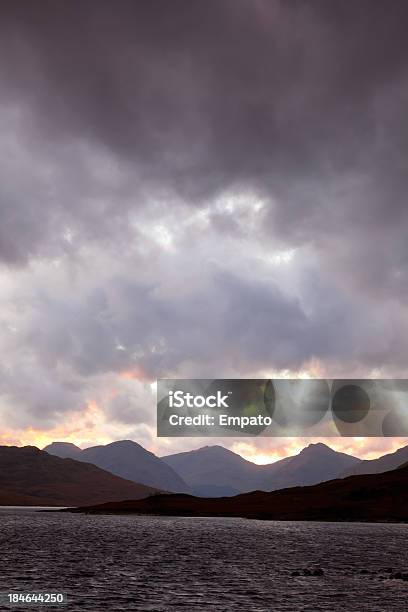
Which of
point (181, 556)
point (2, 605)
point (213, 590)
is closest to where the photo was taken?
point (2, 605)

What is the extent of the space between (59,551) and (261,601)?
51659 millimetres

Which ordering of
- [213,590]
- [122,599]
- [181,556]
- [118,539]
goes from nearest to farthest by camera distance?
[122,599], [213,590], [181,556], [118,539]

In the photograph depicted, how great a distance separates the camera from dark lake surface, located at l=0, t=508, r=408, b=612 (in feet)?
178

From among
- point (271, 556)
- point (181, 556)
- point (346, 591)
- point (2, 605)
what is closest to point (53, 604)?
point (2, 605)

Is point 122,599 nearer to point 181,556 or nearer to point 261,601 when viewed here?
point 261,601

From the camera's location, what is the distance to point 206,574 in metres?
72.4

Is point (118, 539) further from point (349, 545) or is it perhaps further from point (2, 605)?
point (2, 605)

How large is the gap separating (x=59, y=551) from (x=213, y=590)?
1759 inches

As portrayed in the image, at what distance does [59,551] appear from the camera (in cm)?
9744

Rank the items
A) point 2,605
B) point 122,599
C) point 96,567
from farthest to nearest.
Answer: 1. point 96,567
2. point 122,599
3. point 2,605

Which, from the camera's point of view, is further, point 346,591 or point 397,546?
point 397,546

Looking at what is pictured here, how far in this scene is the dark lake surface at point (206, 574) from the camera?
A: 54344mm

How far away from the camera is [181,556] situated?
307 ft

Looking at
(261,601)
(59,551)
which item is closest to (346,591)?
(261,601)
